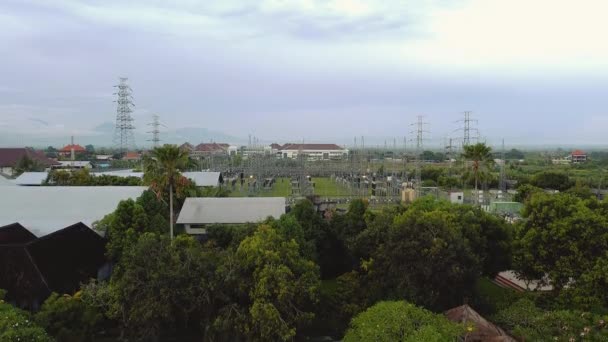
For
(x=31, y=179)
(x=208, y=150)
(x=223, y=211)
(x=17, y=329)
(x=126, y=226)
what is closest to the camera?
(x=17, y=329)

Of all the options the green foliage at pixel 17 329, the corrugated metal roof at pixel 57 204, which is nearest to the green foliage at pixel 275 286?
the green foliage at pixel 17 329

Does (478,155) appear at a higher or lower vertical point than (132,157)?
higher

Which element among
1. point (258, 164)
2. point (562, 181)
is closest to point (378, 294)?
point (258, 164)

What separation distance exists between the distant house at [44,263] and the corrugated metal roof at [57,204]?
13.3 feet

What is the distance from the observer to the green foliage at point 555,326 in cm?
1027

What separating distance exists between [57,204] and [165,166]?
341 inches

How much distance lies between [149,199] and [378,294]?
1188 centimetres

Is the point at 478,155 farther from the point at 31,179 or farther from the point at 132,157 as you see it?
the point at 132,157

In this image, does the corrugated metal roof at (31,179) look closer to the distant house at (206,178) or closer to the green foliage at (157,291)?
the distant house at (206,178)

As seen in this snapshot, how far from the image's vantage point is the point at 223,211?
73.8 feet

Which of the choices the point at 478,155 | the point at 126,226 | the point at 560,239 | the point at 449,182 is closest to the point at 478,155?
the point at 478,155

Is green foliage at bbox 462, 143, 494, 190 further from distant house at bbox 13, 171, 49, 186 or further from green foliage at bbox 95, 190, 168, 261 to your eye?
distant house at bbox 13, 171, 49, 186

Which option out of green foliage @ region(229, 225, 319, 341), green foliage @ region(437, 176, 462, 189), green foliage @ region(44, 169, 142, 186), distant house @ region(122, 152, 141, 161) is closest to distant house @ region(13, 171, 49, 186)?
green foliage @ region(44, 169, 142, 186)

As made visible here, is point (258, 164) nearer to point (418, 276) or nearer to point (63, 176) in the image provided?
point (63, 176)
